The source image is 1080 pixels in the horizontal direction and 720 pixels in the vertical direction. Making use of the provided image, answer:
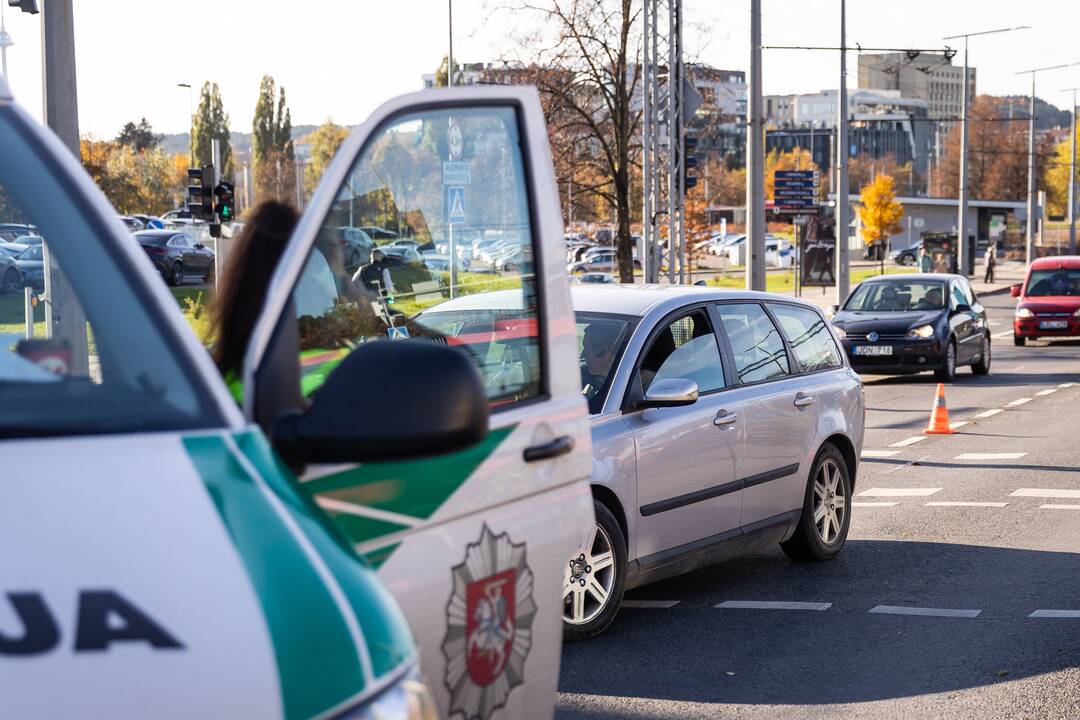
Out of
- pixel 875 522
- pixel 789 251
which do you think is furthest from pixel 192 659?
pixel 789 251

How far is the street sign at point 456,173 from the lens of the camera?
10.8 ft

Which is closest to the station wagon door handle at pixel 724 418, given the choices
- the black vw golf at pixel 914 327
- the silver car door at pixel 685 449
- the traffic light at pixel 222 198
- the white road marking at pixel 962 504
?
the silver car door at pixel 685 449

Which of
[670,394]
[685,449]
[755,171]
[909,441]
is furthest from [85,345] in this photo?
[755,171]

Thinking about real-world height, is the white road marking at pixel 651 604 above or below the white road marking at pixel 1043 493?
above

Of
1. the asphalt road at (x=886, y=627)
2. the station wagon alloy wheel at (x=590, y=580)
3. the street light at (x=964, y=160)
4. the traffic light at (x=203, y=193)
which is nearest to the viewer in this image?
the asphalt road at (x=886, y=627)

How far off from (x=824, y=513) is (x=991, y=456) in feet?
18.9

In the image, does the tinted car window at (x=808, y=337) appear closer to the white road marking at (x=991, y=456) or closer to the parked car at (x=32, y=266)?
the white road marking at (x=991, y=456)

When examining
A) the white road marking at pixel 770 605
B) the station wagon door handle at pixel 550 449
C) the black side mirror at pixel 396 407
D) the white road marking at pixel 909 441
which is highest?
the black side mirror at pixel 396 407

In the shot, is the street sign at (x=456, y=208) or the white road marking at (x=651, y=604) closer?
the street sign at (x=456, y=208)

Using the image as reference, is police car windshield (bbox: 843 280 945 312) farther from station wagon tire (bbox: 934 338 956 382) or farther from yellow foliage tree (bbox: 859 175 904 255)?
yellow foliage tree (bbox: 859 175 904 255)

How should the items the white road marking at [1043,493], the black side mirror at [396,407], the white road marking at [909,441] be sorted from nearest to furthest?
the black side mirror at [396,407] → the white road marking at [1043,493] → the white road marking at [909,441]

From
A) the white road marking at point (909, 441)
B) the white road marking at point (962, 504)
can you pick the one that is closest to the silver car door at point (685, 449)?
the white road marking at point (962, 504)

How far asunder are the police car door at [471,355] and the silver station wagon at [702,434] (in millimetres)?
3190

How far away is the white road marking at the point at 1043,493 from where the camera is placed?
448 inches
